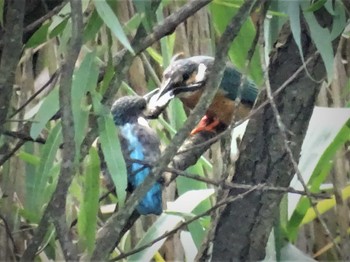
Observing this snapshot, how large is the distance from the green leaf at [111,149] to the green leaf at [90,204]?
0.02 meters

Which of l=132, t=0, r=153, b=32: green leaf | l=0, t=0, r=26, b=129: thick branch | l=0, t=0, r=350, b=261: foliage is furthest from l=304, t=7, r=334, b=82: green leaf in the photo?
l=0, t=0, r=26, b=129: thick branch

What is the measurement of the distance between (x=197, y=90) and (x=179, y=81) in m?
0.05

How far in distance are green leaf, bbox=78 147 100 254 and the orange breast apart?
567 mm

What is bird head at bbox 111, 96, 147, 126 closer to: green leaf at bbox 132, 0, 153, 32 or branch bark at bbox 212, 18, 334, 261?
branch bark at bbox 212, 18, 334, 261

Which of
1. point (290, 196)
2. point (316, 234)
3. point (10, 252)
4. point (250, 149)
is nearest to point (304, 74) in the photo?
point (250, 149)

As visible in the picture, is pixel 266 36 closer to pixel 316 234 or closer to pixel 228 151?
pixel 228 151

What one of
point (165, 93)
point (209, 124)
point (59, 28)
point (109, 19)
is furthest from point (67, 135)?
point (209, 124)

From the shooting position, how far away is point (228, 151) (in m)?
0.72

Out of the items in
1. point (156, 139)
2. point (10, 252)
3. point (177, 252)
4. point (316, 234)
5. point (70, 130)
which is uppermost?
point (70, 130)

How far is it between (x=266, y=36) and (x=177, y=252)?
813 millimetres

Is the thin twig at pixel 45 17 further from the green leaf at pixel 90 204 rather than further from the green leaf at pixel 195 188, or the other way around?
the green leaf at pixel 195 188

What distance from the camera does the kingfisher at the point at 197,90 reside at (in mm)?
1112

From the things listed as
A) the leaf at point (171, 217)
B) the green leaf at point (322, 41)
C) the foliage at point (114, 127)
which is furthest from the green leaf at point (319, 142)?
the green leaf at point (322, 41)

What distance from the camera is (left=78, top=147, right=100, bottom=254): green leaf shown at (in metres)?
0.68
